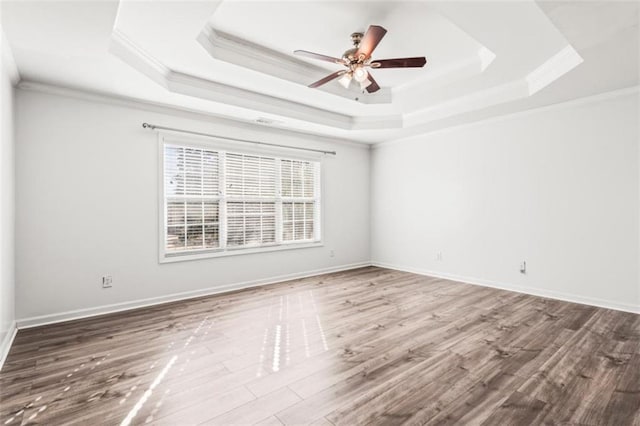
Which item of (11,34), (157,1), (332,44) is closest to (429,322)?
(332,44)

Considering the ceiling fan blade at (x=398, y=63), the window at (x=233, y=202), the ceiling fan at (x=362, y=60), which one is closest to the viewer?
the ceiling fan at (x=362, y=60)

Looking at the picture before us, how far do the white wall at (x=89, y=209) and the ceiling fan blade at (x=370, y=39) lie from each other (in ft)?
8.02

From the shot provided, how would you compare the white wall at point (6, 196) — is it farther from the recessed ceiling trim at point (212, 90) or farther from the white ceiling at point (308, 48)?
the recessed ceiling trim at point (212, 90)

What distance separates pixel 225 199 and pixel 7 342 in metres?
2.59

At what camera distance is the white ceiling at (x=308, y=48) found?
2.20 meters

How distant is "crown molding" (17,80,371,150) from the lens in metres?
3.17

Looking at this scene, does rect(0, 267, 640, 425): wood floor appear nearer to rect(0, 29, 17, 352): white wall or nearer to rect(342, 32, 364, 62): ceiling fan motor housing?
rect(0, 29, 17, 352): white wall

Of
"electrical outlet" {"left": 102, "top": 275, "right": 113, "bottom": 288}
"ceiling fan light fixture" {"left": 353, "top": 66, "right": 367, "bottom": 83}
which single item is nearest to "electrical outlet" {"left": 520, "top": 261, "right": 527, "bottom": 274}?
"ceiling fan light fixture" {"left": 353, "top": 66, "right": 367, "bottom": 83}

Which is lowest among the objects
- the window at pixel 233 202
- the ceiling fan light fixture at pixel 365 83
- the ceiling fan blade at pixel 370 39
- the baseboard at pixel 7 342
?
the baseboard at pixel 7 342

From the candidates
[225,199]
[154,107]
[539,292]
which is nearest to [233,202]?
[225,199]

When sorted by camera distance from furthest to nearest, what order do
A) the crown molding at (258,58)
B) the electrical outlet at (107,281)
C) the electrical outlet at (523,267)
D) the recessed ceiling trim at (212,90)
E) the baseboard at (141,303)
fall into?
the electrical outlet at (523,267) < the electrical outlet at (107,281) < the baseboard at (141,303) < the crown molding at (258,58) < the recessed ceiling trim at (212,90)

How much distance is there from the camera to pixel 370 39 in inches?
97.7

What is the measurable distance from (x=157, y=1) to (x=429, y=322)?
A: 3547mm

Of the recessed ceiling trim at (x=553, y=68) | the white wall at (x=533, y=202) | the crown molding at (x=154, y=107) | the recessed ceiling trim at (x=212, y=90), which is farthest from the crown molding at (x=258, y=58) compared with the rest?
the white wall at (x=533, y=202)
